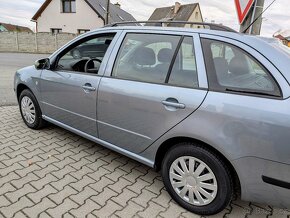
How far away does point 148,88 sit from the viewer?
2527mm

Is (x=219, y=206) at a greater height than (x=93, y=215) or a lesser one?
greater

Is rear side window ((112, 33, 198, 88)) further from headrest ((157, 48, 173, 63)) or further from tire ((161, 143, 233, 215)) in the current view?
tire ((161, 143, 233, 215))

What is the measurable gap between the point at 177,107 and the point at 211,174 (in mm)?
639

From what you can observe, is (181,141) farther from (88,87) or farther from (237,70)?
(88,87)

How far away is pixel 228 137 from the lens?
2055 mm

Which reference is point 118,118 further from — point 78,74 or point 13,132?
point 13,132

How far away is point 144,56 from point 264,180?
163 cm

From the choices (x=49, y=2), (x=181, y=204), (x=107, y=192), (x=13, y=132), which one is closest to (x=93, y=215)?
(x=107, y=192)

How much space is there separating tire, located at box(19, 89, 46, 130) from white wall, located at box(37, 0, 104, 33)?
24201 millimetres

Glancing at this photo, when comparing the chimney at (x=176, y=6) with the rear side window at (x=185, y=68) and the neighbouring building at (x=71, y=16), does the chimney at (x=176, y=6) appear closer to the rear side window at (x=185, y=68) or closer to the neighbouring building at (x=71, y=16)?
the neighbouring building at (x=71, y=16)

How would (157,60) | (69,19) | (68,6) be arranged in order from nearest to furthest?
(157,60)
(69,19)
(68,6)

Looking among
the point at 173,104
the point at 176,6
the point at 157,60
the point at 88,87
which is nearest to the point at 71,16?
the point at 176,6

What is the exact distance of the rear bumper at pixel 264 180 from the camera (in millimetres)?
1916

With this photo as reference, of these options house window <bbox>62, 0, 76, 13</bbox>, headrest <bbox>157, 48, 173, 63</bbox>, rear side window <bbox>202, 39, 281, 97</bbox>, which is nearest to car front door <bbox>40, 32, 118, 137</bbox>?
headrest <bbox>157, 48, 173, 63</bbox>
